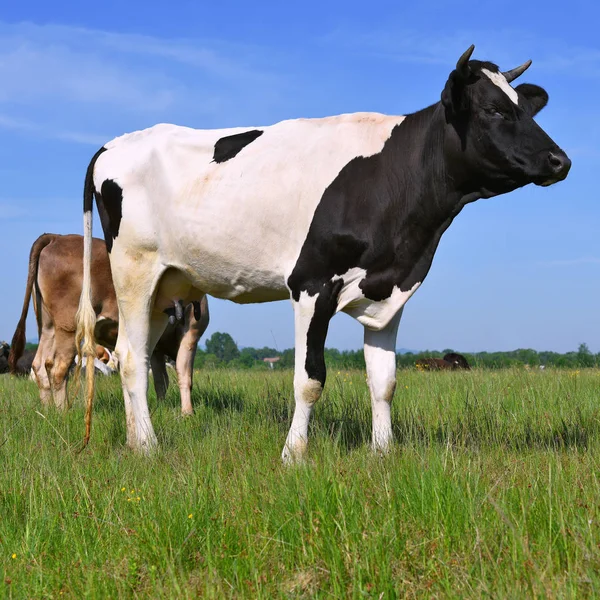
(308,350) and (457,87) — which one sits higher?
(457,87)

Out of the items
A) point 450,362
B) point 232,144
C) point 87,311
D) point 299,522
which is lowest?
point 299,522

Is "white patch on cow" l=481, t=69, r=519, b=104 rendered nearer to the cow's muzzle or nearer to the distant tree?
the cow's muzzle

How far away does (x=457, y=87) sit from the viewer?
5.62 meters

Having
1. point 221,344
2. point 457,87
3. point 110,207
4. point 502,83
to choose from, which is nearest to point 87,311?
point 110,207

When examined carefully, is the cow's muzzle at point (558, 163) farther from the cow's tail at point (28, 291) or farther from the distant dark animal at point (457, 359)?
the distant dark animal at point (457, 359)

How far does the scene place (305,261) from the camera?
5.67m

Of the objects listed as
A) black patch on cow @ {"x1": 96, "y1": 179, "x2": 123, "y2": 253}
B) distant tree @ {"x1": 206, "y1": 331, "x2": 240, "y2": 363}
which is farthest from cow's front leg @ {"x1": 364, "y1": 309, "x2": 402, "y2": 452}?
distant tree @ {"x1": 206, "y1": 331, "x2": 240, "y2": 363}

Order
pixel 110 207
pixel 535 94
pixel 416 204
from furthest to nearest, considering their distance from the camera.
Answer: pixel 110 207 → pixel 535 94 → pixel 416 204

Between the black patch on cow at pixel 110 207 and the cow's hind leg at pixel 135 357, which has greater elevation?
the black patch on cow at pixel 110 207

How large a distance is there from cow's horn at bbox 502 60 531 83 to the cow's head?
0.31 metres

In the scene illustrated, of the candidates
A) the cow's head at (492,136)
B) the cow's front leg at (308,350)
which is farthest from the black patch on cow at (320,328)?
the cow's head at (492,136)

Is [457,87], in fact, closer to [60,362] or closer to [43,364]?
[60,362]

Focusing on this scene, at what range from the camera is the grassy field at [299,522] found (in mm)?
3348

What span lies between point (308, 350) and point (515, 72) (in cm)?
273
